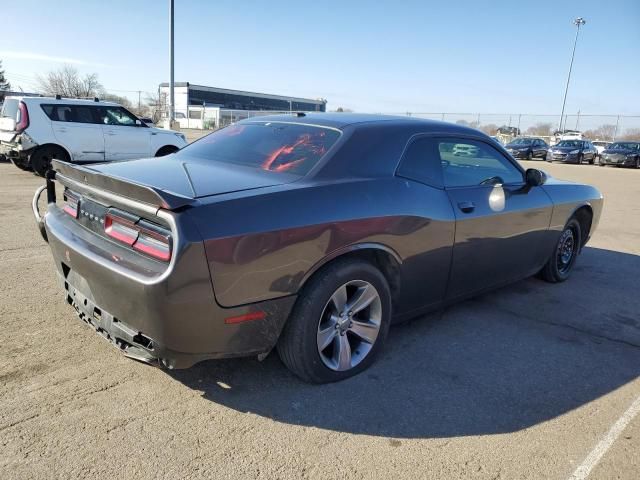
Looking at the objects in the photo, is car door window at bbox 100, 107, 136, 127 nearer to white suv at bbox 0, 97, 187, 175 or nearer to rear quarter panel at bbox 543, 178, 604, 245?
white suv at bbox 0, 97, 187, 175

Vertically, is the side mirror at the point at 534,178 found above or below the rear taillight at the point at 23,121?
above

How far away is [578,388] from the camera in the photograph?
128 inches

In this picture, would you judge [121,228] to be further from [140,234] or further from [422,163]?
[422,163]

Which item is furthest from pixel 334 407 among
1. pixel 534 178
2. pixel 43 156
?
pixel 43 156

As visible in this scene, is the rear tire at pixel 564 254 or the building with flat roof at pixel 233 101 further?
the building with flat roof at pixel 233 101

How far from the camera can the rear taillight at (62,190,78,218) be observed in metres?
3.23

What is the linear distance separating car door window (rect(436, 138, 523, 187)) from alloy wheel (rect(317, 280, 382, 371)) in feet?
3.67

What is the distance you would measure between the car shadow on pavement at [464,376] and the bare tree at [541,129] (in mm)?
49882

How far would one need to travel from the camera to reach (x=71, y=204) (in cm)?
331

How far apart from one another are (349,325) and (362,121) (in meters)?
1.45

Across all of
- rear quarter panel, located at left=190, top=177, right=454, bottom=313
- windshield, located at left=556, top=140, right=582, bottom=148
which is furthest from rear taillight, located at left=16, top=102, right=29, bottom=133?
windshield, located at left=556, top=140, right=582, bottom=148

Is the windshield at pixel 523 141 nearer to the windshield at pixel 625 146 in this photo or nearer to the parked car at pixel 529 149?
the parked car at pixel 529 149

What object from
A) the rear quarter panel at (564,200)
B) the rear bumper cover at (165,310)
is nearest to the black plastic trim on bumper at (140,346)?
the rear bumper cover at (165,310)

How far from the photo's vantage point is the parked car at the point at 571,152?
3016 cm
